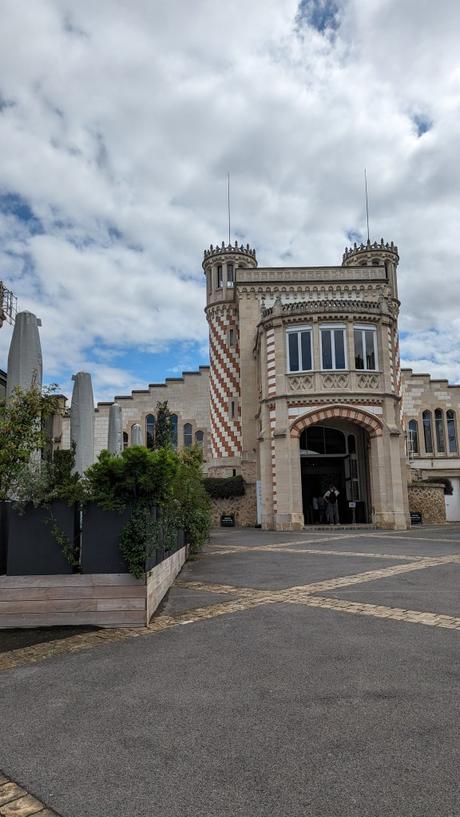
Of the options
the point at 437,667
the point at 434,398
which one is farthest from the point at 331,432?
the point at 437,667

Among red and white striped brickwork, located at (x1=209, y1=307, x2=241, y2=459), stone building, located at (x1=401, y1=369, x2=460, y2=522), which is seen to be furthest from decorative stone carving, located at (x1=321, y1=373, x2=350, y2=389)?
stone building, located at (x1=401, y1=369, x2=460, y2=522)

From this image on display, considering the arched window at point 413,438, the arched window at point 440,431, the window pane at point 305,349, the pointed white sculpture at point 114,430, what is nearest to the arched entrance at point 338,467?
the window pane at point 305,349

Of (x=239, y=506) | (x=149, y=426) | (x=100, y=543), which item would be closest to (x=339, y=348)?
(x=239, y=506)

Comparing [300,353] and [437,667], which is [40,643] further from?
[300,353]

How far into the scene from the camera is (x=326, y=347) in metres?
26.7

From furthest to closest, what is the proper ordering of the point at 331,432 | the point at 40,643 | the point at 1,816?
the point at 331,432 → the point at 40,643 → the point at 1,816

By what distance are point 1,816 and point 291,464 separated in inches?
928

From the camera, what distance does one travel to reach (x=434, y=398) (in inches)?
1688

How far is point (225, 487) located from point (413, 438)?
1812cm

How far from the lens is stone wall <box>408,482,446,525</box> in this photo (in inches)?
1235

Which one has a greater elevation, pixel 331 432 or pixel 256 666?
pixel 331 432

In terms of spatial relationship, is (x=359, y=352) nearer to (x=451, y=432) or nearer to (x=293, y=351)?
(x=293, y=351)

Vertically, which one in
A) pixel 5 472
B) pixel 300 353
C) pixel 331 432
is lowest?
pixel 5 472

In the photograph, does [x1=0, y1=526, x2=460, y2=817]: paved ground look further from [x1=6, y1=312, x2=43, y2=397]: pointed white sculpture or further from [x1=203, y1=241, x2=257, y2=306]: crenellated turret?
[x1=203, y1=241, x2=257, y2=306]: crenellated turret
